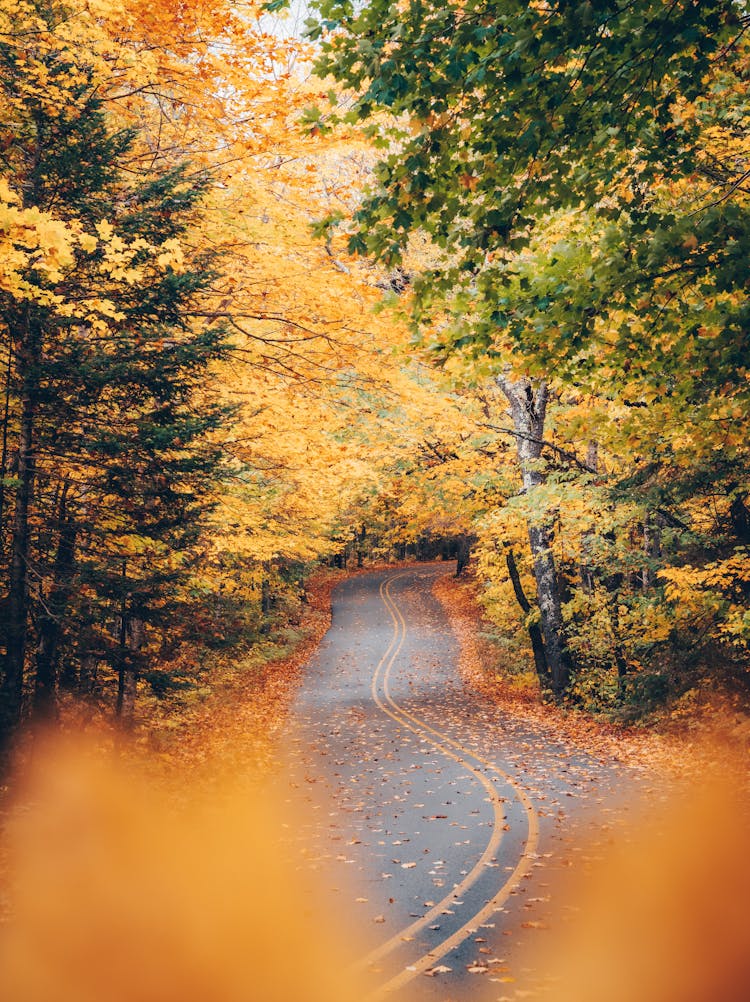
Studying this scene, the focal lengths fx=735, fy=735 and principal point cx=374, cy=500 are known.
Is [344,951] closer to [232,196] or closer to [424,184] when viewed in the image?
[424,184]

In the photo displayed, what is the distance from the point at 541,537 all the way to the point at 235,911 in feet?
42.3

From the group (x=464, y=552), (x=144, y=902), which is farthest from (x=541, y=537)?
(x=464, y=552)

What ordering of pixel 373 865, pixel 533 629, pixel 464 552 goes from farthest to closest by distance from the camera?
pixel 464 552 < pixel 533 629 < pixel 373 865

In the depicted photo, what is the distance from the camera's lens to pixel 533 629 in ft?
71.9

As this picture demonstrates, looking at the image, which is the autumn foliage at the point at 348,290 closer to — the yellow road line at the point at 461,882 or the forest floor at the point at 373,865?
the forest floor at the point at 373,865

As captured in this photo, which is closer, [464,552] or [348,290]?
[348,290]

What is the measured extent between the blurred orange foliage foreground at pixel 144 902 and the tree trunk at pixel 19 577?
1140 mm

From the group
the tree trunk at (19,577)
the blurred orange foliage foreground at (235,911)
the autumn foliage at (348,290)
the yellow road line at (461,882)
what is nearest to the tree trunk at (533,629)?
the autumn foliage at (348,290)

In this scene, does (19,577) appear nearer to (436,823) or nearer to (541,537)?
(436,823)

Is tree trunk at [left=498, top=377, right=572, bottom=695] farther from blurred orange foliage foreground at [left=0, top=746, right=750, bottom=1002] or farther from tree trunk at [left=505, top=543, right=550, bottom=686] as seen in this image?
blurred orange foliage foreground at [left=0, top=746, right=750, bottom=1002]

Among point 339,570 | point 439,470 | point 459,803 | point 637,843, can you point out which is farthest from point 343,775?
point 339,570

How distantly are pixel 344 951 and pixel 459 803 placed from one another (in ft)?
17.7

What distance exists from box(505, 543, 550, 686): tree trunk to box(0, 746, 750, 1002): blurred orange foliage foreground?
35.3 feet


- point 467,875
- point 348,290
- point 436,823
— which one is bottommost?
point 436,823
